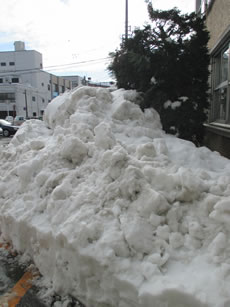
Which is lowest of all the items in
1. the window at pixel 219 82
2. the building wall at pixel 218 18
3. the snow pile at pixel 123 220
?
the snow pile at pixel 123 220

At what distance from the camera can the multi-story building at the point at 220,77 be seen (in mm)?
5461

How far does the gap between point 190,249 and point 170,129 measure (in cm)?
304

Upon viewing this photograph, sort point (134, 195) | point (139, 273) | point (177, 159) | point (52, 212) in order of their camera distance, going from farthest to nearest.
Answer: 1. point (177, 159)
2. point (52, 212)
3. point (134, 195)
4. point (139, 273)

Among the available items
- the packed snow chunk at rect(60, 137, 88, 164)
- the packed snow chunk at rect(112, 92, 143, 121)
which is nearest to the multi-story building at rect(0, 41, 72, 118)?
the packed snow chunk at rect(112, 92, 143, 121)

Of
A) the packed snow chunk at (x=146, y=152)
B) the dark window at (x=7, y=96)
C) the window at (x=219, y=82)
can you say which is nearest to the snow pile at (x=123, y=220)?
the packed snow chunk at (x=146, y=152)

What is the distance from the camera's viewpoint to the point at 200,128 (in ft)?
16.3

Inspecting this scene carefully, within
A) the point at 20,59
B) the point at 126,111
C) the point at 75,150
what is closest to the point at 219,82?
the point at 126,111

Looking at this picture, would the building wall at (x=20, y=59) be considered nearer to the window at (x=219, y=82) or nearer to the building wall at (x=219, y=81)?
the building wall at (x=219, y=81)

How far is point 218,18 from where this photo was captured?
244 inches

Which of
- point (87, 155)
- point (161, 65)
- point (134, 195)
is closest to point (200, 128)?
point (161, 65)

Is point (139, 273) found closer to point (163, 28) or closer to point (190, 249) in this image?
point (190, 249)

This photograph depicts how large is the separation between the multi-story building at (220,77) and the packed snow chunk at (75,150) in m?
3.18

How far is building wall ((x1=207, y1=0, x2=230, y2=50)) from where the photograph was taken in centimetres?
551

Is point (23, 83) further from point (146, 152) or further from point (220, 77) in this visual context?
point (146, 152)
